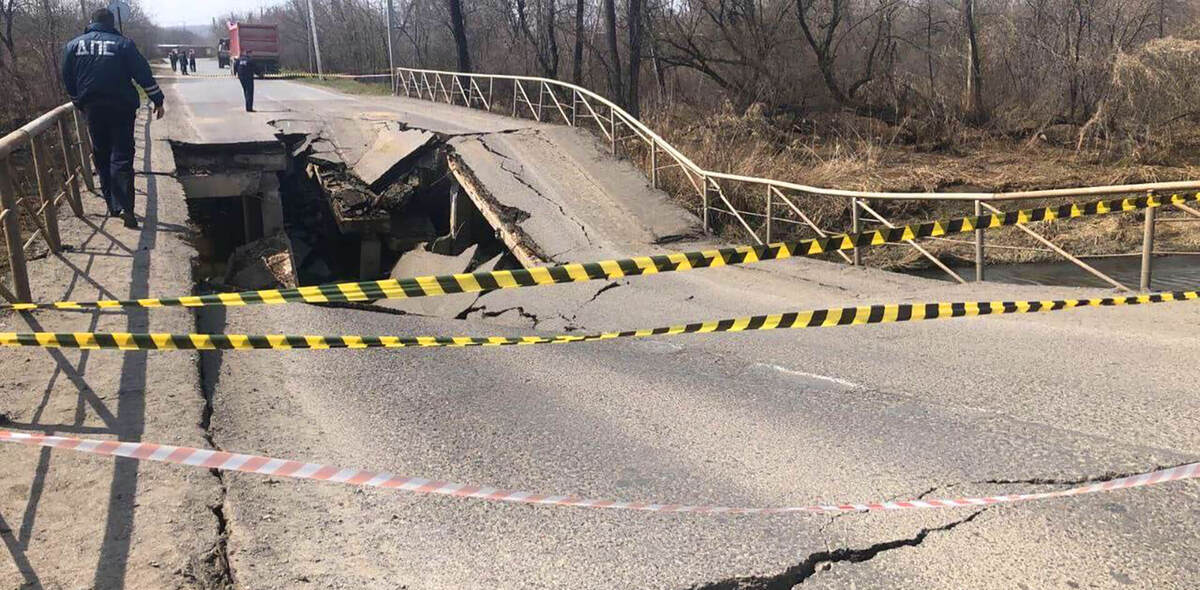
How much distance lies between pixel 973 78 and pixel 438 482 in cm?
2420

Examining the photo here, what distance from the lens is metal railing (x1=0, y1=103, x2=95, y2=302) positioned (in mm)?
5848

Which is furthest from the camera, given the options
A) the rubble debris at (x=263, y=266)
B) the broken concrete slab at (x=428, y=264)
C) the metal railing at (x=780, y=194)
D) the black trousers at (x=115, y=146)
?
the broken concrete slab at (x=428, y=264)

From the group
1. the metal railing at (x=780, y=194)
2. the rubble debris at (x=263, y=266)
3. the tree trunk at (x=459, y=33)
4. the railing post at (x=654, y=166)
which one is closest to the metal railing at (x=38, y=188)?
the rubble debris at (x=263, y=266)

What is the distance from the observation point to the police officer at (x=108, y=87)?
7883mm

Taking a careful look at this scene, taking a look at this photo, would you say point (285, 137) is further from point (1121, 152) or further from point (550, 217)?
point (1121, 152)

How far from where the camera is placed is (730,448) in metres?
4.28

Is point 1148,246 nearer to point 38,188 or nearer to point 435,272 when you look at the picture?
point 435,272

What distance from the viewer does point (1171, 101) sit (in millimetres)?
20266

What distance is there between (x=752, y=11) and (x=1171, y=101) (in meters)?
10.6

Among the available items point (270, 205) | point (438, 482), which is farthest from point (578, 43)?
point (438, 482)

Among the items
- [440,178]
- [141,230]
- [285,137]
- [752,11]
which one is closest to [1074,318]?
[141,230]

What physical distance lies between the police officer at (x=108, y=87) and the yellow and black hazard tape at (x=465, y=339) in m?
3.49

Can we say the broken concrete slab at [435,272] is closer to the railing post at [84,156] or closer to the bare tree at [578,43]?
the railing post at [84,156]

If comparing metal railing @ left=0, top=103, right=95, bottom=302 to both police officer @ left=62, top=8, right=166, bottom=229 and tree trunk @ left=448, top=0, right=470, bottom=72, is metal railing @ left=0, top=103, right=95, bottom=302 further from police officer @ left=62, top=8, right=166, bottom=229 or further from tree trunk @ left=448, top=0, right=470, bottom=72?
tree trunk @ left=448, top=0, right=470, bottom=72
